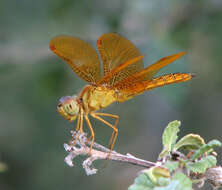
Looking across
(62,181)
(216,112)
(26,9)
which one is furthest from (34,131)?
(216,112)

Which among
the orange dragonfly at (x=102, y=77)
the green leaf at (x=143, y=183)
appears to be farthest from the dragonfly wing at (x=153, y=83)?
the green leaf at (x=143, y=183)

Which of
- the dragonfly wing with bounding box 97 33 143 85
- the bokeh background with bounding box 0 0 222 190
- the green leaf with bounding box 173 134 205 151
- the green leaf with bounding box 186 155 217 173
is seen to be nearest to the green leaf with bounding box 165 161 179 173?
the green leaf with bounding box 186 155 217 173

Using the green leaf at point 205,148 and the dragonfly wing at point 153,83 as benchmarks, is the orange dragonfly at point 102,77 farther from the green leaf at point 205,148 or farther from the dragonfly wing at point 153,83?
the green leaf at point 205,148

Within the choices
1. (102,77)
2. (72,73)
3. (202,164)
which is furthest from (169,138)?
(72,73)

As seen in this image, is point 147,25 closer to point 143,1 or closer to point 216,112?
point 143,1

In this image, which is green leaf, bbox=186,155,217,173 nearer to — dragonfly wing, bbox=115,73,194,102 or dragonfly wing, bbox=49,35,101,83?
dragonfly wing, bbox=115,73,194,102

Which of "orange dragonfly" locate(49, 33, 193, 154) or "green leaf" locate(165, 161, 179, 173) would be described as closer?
"green leaf" locate(165, 161, 179, 173)
